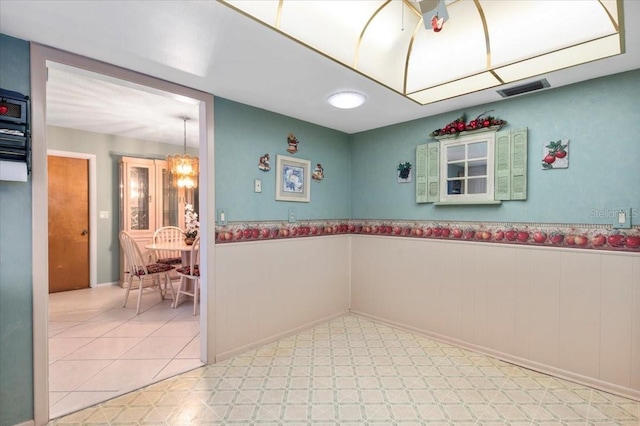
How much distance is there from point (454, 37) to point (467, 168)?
116cm

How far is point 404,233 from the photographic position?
3453mm

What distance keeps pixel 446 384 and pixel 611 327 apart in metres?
1.23

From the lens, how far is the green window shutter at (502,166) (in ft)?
8.86

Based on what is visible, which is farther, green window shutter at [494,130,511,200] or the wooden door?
the wooden door

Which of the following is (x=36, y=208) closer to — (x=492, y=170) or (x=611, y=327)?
(x=492, y=170)

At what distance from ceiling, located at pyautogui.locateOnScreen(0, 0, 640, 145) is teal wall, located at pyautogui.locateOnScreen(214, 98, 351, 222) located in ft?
0.49

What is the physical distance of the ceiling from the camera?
158 cm

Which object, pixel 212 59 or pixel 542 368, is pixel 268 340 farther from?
pixel 212 59

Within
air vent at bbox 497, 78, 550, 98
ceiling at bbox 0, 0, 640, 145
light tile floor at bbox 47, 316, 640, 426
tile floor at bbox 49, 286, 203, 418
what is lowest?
light tile floor at bbox 47, 316, 640, 426

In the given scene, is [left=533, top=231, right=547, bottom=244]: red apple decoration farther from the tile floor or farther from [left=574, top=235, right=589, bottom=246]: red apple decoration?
the tile floor

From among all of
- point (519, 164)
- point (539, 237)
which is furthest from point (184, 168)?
point (539, 237)

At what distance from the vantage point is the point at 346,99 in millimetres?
2637

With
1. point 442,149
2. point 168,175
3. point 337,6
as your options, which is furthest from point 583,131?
point 168,175

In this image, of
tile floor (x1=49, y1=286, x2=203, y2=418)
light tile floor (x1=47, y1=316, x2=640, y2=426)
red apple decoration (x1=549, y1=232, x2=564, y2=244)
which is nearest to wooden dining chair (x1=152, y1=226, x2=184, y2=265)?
tile floor (x1=49, y1=286, x2=203, y2=418)
